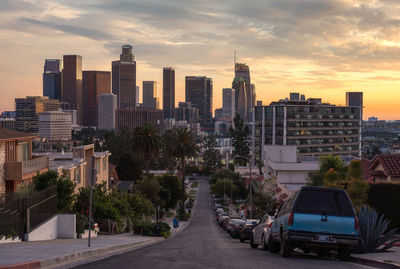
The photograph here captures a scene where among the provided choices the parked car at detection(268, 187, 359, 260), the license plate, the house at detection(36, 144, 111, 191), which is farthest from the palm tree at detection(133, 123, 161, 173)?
the license plate

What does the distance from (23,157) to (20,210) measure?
13.7 meters

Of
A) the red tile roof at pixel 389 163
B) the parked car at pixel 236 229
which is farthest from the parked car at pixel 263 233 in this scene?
the red tile roof at pixel 389 163

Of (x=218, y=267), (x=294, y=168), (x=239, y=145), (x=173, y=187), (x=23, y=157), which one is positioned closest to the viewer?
(x=218, y=267)

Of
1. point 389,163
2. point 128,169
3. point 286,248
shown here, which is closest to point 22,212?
point 286,248

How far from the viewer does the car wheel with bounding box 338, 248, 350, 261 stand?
15734 millimetres

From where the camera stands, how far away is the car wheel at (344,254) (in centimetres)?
1573

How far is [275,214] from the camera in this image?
61.9 feet

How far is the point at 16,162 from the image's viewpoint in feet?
104

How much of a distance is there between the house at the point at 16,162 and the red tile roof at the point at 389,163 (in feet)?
78.5

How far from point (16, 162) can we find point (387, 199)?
21.0 metres

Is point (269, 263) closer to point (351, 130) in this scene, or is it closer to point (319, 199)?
point (319, 199)

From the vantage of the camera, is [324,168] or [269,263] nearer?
[269,263]

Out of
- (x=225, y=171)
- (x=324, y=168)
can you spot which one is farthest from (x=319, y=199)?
(x=225, y=171)

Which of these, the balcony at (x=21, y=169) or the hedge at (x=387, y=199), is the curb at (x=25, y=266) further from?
the hedge at (x=387, y=199)
